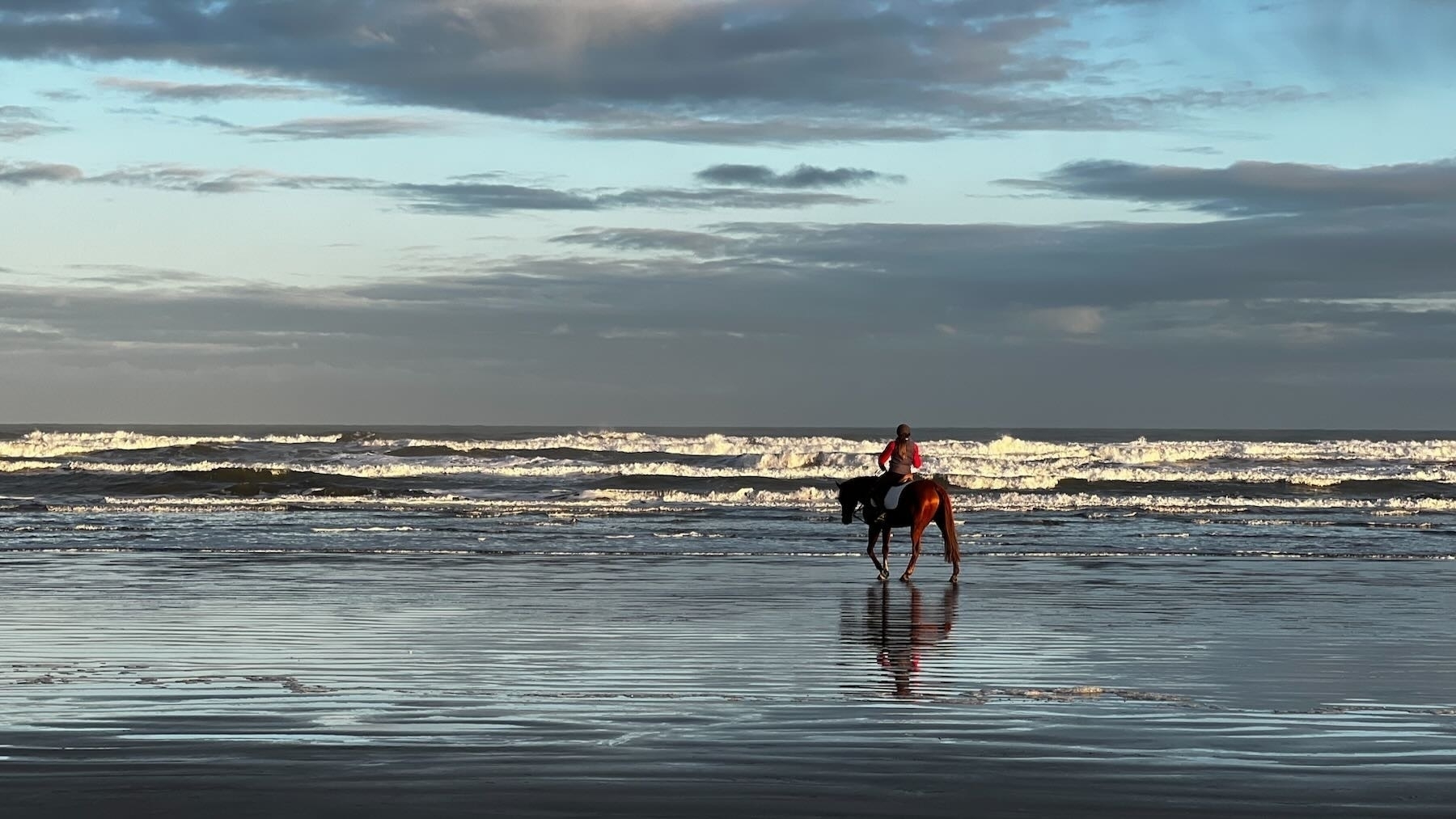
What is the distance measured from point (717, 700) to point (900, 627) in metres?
4.11

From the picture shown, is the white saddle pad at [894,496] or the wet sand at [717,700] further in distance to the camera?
the white saddle pad at [894,496]

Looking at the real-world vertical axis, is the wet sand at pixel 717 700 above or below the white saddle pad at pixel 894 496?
below

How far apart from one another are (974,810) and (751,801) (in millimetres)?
817

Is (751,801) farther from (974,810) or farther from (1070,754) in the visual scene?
(1070,754)

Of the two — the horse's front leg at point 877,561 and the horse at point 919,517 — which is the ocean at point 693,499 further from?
the horse at point 919,517

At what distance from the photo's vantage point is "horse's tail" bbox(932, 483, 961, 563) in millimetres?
16562

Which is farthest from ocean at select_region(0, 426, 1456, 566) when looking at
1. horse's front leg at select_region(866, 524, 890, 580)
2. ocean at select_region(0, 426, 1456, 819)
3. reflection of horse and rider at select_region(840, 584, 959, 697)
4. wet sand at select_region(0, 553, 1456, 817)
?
wet sand at select_region(0, 553, 1456, 817)

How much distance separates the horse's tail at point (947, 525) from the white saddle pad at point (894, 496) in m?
0.38

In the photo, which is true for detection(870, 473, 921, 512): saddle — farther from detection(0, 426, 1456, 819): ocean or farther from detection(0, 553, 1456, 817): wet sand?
detection(0, 553, 1456, 817): wet sand

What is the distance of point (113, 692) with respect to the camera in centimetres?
830

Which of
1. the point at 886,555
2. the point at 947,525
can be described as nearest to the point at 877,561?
the point at 886,555

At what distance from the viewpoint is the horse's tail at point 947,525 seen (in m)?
16.6

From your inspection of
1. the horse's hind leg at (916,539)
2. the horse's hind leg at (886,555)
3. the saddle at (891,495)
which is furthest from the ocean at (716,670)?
the saddle at (891,495)

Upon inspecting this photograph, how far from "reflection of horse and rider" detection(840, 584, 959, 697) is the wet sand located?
52 millimetres
